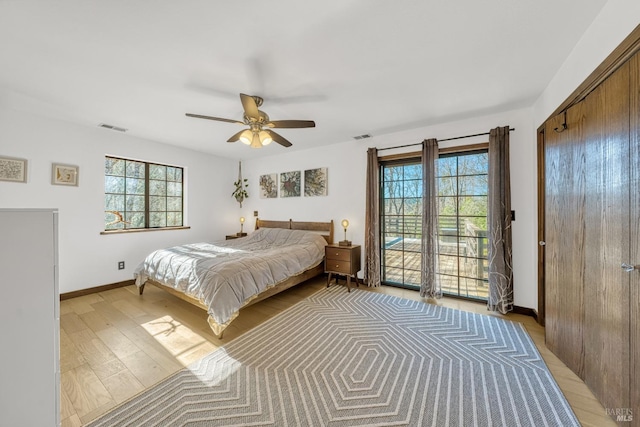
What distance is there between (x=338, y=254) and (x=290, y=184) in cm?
190

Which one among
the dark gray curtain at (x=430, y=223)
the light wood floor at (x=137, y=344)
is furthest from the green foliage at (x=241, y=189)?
the dark gray curtain at (x=430, y=223)

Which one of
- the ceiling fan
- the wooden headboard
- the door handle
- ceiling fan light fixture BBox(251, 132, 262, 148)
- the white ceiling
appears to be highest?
the white ceiling

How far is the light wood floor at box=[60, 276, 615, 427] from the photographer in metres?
1.57

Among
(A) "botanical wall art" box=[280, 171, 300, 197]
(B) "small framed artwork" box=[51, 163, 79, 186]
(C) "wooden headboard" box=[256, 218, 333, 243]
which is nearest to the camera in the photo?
(B) "small framed artwork" box=[51, 163, 79, 186]

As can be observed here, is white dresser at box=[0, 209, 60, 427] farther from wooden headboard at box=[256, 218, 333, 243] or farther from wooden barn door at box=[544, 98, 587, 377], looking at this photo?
wooden headboard at box=[256, 218, 333, 243]

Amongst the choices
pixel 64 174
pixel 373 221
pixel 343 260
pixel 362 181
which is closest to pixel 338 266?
pixel 343 260

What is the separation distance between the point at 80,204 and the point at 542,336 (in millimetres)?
5942

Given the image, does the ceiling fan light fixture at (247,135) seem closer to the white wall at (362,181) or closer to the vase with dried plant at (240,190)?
the white wall at (362,181)

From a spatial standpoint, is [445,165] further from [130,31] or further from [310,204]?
[130,31]

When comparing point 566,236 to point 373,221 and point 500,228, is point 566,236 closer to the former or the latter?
point 500,228

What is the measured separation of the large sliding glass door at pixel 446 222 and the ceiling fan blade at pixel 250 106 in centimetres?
238

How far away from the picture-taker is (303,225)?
183 inches

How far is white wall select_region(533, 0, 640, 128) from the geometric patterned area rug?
7.29 ft

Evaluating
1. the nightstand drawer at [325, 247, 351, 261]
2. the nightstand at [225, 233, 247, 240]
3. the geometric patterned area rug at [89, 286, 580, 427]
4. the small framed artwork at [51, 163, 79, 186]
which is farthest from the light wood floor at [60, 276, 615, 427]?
the nightstand at [225, 233, 247, 240]
